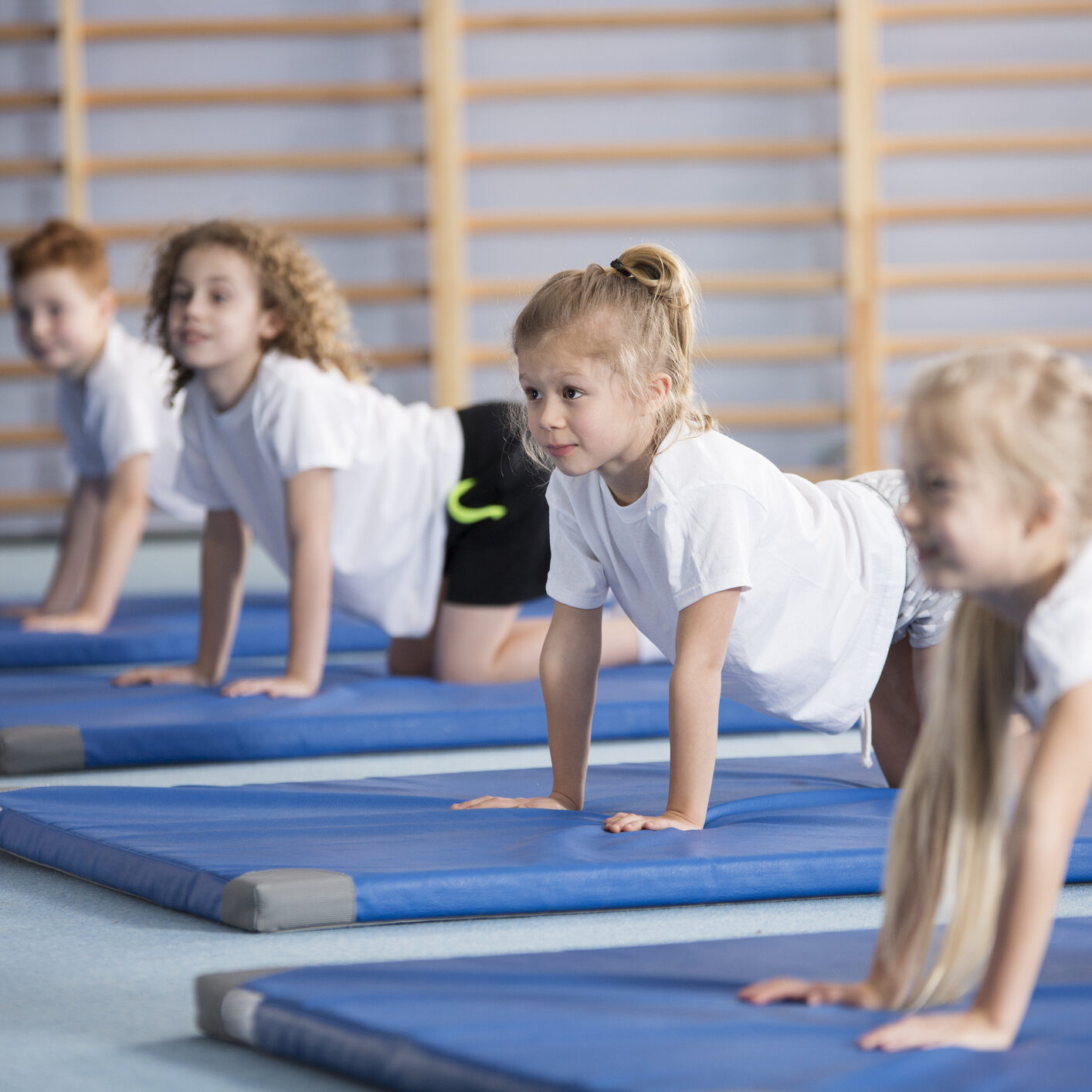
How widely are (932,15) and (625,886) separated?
5240 mm

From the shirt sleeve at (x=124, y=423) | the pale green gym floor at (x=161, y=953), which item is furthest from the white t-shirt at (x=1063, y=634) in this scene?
the shirt sleeve at (x=124, y=423)

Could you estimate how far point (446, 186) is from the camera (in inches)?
235

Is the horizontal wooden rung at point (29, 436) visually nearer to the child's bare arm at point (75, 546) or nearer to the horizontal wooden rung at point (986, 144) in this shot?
the child's bare arm at point (75, 546)

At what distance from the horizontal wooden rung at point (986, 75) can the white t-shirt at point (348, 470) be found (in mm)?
3601

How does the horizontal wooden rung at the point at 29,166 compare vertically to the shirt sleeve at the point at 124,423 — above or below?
above

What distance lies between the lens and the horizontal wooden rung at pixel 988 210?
5.92 m

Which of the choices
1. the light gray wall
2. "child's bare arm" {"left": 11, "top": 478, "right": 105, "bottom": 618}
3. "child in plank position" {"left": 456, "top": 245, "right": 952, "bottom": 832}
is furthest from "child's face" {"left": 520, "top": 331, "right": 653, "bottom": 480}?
the light gray wall

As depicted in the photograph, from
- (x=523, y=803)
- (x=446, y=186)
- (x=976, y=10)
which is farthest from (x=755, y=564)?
(x=976, y=10)

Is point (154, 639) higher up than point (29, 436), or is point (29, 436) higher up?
point (29, 436)

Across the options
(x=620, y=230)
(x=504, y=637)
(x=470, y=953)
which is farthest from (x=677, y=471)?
(x=620, y=230)

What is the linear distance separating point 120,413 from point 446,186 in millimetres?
2735

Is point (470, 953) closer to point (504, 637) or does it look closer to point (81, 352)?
point (504, 637)

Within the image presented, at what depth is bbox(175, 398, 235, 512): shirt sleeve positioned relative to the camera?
2.84 meters

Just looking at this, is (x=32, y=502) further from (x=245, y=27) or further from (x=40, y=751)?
(x=40, y=751)
